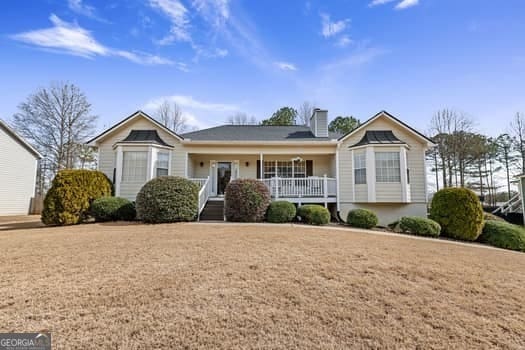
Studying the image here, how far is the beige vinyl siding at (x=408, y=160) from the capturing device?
1393cm

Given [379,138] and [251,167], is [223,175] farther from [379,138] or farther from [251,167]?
[379,138]

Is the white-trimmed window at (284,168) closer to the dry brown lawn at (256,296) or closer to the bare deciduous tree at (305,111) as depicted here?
the dry brown lawn at (256,296)

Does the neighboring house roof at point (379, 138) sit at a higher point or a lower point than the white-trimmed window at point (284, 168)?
higher

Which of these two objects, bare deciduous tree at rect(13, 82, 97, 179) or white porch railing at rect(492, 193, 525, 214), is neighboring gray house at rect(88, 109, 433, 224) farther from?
bare deciduous tree at rect(13, 82, 97, 179)

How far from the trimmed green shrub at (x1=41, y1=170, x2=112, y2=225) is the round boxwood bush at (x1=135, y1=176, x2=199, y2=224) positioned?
2.26 m

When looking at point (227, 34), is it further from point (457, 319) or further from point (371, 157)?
point (457, 319)

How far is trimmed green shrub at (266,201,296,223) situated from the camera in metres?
11.0

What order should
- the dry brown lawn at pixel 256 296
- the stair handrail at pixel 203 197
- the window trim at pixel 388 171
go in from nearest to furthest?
the dry brown lawn at pixel 256 296
the stair handrail at pixel 203 197
the window trim at pixel 388 171

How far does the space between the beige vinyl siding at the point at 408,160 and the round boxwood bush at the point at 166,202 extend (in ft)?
26.5

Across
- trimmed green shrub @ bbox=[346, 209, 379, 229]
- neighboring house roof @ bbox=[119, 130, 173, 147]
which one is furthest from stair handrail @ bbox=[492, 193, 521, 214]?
neighboring house roof @ bbox=[119, 130, 173, 147]

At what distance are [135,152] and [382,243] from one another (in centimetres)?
1221

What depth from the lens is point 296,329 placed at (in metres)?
2.99

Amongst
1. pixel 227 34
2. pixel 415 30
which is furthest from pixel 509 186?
pixel 227 34

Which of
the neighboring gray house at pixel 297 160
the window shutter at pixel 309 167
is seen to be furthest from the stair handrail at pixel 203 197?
the window shutter at pixel 309 167
